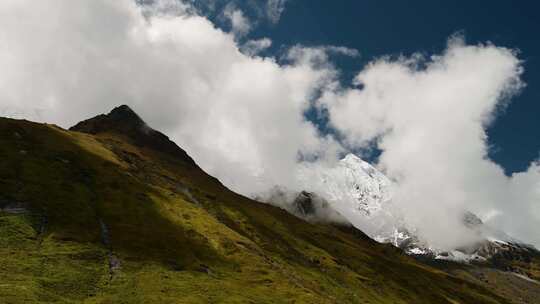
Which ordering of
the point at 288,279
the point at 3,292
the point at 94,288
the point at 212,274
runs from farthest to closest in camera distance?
the point at 288,279
the point at 212,274
the point at 94,288
the point at 3,292

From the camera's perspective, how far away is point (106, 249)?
132 m

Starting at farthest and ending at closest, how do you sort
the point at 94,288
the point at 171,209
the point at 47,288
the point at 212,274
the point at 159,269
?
the point at 171,209
the point at 212,274
the point at 159,269
the point at 94,288
the point at 47,288

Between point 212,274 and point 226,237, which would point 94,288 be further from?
point 226,237

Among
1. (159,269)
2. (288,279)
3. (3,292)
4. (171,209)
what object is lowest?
(3,292)

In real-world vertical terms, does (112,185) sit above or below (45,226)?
above

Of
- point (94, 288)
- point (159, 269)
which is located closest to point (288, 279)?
point (159, 269)

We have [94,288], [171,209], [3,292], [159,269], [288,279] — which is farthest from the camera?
[171,209]

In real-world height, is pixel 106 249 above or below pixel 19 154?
below

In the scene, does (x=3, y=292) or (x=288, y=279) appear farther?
(x=288, y=279)

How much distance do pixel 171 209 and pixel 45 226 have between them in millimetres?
64857

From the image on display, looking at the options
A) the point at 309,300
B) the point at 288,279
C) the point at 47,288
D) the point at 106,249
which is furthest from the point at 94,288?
the point at 288,279

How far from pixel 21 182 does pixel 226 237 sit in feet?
233

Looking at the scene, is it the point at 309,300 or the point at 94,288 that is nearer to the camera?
the point at 94,288

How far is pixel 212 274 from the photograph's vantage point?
13962 centimetres
